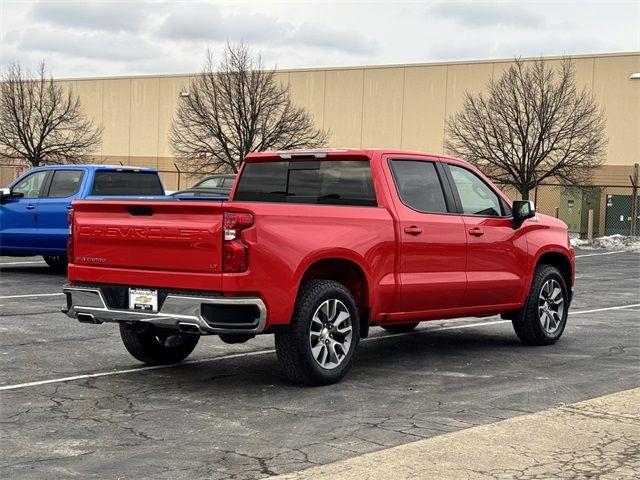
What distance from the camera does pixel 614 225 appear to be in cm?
3953

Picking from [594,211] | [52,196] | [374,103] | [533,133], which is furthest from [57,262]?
[374,103]

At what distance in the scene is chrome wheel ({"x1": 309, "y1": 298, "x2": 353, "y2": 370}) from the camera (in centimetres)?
815

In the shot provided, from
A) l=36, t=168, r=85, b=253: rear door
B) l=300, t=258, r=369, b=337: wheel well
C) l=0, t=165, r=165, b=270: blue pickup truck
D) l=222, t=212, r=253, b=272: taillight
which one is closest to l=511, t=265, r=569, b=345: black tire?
l=300, t=258, r=369, b=337: wheel well

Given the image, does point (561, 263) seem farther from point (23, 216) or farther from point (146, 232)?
point (23, 216)

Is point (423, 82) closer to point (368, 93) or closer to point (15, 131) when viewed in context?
point (368, 93)

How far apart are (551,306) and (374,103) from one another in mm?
38901

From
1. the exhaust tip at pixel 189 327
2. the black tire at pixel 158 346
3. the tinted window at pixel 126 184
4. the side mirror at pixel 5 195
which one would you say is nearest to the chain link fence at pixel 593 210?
the tinted window at pixel 126 184

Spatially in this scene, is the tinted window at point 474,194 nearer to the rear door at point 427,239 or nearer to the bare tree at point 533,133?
the rear door at point 427,239

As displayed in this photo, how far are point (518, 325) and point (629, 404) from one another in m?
3.05

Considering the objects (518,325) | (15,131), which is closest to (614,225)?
(15,131)

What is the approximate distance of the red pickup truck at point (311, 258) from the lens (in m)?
7.67

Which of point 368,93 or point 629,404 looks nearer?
point 629,404

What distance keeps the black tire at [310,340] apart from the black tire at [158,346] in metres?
1.33

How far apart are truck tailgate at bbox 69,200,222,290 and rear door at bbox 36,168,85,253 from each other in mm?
8540
